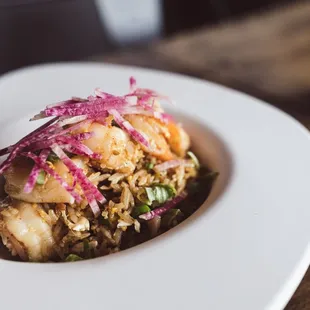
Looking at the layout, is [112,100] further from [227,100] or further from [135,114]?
[227,100]

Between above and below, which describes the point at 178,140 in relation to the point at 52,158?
below

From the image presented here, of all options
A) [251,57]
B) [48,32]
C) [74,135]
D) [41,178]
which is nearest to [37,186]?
[41,178]

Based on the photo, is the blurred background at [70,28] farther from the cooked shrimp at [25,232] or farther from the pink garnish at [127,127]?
the cooked shrimp at [25,232]

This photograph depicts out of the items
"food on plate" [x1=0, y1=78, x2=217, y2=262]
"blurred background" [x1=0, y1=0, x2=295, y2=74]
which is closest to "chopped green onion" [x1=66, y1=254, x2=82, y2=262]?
"food on plate" [x1=0, y1=78, x2=217, y2=262]

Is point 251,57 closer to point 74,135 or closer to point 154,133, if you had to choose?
point 154,133

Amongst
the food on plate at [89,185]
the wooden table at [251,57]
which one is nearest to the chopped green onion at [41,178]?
the food on plate at [89,185]
